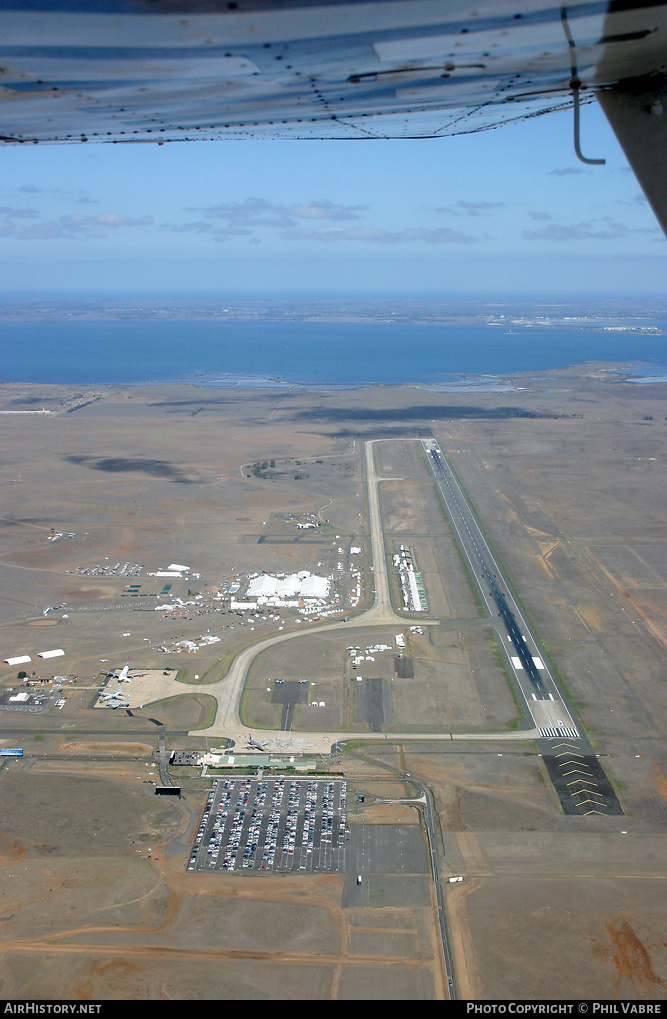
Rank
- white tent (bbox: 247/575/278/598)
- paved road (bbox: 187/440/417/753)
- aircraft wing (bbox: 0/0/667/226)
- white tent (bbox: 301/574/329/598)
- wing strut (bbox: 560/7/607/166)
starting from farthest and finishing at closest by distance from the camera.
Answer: white tent (bbox: 247/575/278/598)
white tent (bbox: 301/574/329/598)
paved road (bbox: 187/440/417/753)
wing strut (bbox: 560/7/607/166)
aircraft wing (bbox: 0/0/667/226)

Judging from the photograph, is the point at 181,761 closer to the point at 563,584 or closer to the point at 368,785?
the point at 368,785

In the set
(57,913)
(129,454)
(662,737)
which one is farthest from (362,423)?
(57,913)

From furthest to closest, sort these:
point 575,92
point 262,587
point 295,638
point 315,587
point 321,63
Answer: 1. point 262,587
2. point 315,587
3. point 295,638
4. point 575,92
5. point 321,63

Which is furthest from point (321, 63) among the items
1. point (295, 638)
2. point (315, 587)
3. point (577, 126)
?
point (315, 587)

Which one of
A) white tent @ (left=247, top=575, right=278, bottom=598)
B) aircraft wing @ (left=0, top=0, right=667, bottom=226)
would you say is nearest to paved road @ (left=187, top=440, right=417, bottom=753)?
white tent @ (left=247, top=575, right=278, bottom=598)

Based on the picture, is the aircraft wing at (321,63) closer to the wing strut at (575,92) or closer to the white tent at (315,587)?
the wing strut at (575,92)

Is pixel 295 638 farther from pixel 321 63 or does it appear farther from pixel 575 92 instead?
pixel 321 63

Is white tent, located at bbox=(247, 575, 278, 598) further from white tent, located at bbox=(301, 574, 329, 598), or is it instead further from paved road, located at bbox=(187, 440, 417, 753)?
paved road, located at bbox=(187, 440, 417, 753)

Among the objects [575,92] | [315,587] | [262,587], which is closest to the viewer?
[575,92]

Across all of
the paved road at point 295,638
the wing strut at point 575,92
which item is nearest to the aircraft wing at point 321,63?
the wing strut at point 575,92
